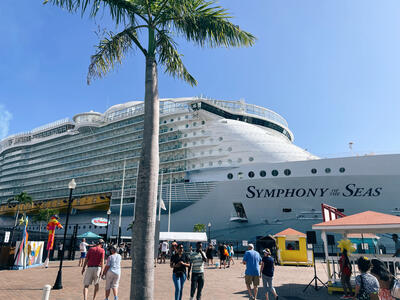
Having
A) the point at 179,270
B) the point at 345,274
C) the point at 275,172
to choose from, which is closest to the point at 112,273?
the point at 179,270

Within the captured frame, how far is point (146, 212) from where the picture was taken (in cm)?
519

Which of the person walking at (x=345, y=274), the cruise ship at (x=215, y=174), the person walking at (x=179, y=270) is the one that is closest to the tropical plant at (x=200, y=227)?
the cruise ship at (x=215, y=174)

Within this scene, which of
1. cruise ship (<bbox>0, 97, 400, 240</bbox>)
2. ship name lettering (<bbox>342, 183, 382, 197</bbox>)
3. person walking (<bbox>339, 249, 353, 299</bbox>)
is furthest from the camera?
cruise ship (<bbox>0, 97, 400, 240</bbox>)

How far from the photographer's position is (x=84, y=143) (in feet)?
159

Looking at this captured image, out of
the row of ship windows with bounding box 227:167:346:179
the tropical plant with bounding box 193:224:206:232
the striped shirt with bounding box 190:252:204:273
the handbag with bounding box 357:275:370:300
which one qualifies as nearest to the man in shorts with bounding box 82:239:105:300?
the striped shirt with bounding box 190:252:204:273

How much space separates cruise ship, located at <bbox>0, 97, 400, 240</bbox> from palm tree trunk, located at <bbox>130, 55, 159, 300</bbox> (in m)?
20.5

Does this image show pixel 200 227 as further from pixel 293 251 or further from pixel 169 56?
pixel 169 56

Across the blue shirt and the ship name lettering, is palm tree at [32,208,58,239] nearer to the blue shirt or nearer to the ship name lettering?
the ship name lettering

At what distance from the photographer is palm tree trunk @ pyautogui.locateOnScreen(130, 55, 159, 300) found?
16.0ft

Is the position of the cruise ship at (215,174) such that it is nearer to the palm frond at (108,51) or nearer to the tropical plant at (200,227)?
the tropical plant at (200,227)

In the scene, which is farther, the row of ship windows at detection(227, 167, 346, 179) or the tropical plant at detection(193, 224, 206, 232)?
the tropical plant at detection(193, 224, 206, 232)

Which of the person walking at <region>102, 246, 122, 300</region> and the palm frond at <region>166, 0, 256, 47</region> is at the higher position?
the palm frond at <region>166, 0, 256, 47</region>

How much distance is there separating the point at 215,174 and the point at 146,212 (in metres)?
23.4

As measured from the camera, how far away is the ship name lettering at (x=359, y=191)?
22672 millimetres
